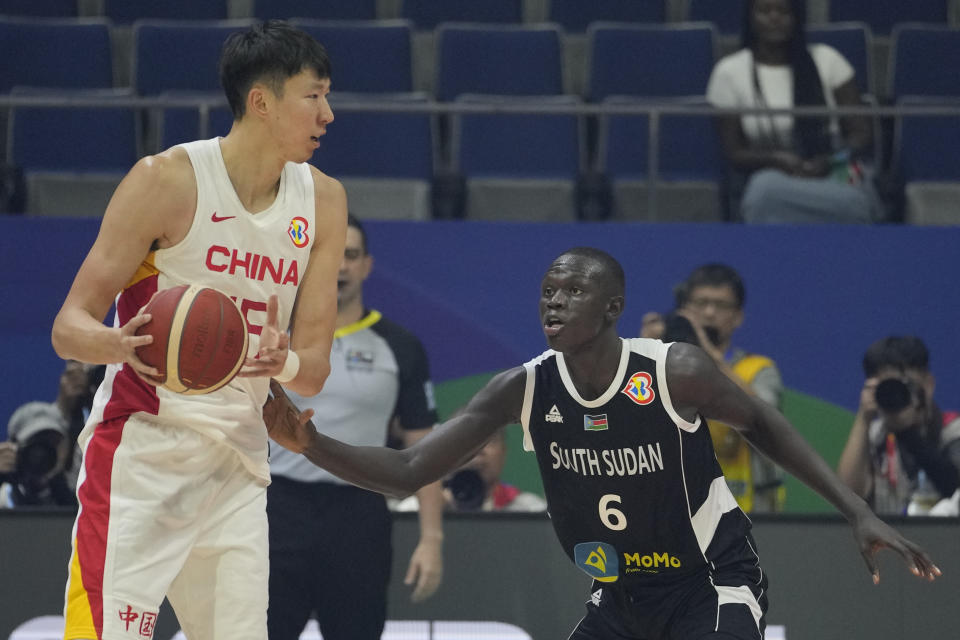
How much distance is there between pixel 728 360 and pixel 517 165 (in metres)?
2.01

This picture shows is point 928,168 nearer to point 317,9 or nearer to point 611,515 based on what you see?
point 317,9

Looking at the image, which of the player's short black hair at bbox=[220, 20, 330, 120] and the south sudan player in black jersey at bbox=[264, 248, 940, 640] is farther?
the south sudan player in black jersey at bbox=[264, 248, 940, 640]

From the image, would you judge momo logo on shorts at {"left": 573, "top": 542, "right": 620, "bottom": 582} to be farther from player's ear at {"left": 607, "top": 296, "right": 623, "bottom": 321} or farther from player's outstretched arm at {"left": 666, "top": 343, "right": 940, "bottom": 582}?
player's ear at {"left": 607, "top": 296, "right": 623, "bottom": 321}

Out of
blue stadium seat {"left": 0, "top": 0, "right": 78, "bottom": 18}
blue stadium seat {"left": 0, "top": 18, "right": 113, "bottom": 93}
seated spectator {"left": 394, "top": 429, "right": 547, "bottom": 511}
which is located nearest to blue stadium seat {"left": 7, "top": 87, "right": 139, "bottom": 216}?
blue stadium seat {"left": 0, "top": 18, "right": 113, "bottom": 93}

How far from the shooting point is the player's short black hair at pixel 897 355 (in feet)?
20.9

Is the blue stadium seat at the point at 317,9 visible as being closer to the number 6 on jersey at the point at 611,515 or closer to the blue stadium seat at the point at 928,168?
the blue stadium seat at the point at 928,168

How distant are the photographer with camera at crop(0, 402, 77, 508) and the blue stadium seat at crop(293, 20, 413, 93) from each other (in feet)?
10.6

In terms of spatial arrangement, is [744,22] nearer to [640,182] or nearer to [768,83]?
[768,83]

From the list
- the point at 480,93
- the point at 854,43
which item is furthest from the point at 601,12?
the point at 854,43

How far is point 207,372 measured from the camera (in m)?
3.35

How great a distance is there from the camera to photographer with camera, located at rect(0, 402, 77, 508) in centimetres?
612

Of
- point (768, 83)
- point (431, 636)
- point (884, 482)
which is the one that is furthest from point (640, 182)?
point (431, 636)

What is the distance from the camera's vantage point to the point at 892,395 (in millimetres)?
6090

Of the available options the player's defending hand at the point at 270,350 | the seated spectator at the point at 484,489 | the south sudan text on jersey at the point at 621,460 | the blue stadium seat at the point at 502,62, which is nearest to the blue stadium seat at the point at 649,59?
the blue stadium seat at the point at 502,62
